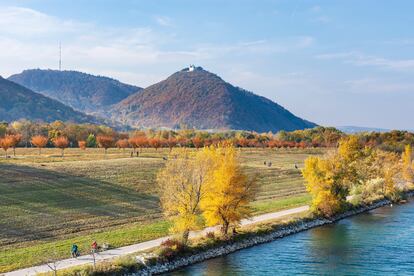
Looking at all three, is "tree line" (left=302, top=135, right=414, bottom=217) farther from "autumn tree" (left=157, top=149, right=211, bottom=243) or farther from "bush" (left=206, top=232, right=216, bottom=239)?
"autumn tree" (left=157, top=149, right=211, bottom=243)

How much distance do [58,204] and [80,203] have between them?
3001mm

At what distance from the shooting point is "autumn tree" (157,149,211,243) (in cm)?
4450

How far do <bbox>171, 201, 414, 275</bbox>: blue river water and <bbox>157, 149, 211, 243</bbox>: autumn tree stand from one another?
3.96 m

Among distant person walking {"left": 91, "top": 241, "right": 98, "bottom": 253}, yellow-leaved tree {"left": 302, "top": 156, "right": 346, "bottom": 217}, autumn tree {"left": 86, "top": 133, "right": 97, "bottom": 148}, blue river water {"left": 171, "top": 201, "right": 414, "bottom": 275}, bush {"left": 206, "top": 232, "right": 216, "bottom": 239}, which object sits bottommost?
blue river water {"left": 171, "top": 201, "right": 414, "bottom": 275}

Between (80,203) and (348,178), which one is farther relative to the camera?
(348,178)

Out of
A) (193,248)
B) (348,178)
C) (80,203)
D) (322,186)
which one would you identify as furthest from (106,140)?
(193,248)

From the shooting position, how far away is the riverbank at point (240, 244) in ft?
132

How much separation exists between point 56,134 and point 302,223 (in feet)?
311

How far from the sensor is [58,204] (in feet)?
196

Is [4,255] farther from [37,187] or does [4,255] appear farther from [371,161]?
[371,161]

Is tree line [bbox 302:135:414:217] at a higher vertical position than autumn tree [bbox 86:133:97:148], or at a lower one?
lower

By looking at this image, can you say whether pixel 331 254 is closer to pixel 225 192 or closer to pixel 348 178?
pixel 225 192

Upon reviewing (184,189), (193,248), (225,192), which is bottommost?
(193,248)

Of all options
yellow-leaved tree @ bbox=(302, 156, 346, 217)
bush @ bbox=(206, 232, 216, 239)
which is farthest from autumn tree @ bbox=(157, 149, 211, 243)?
yellow-leaved tree @ bbox=(302, 156, 346, 217)
